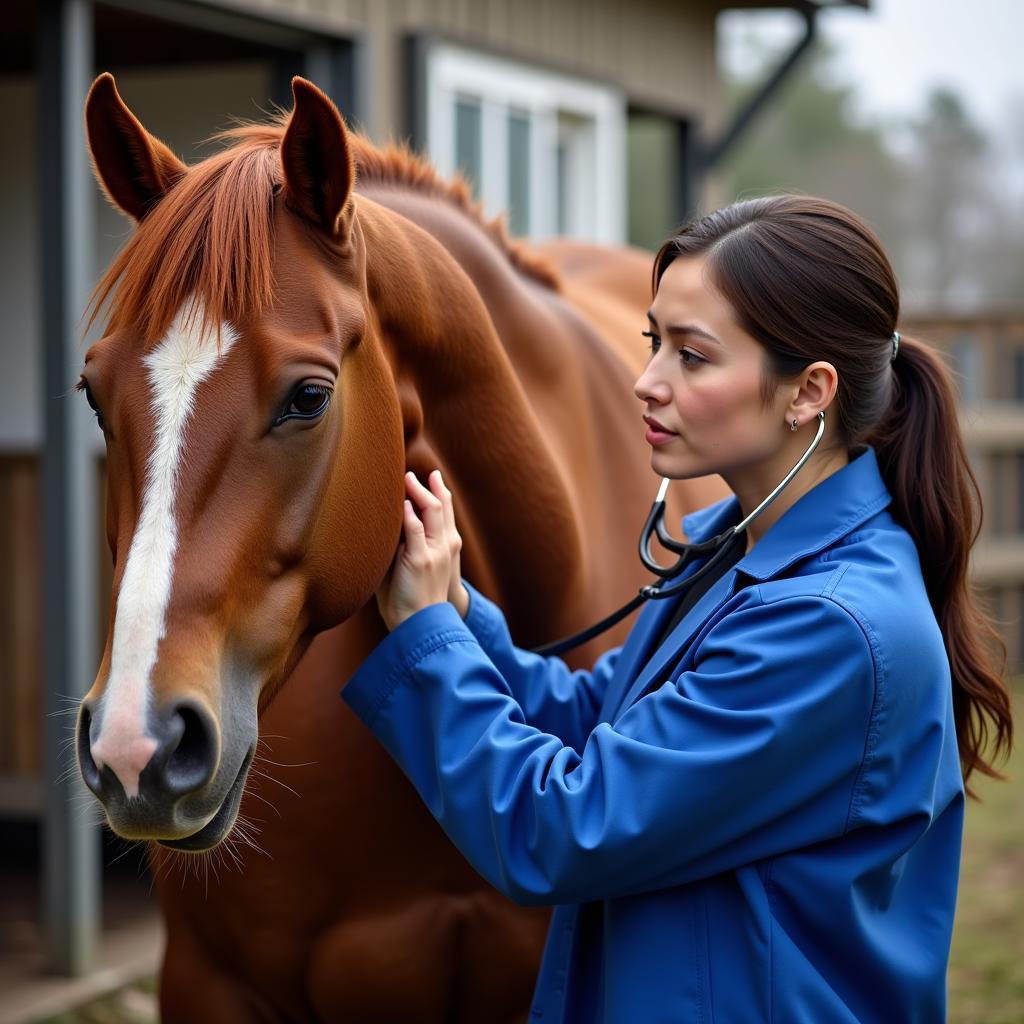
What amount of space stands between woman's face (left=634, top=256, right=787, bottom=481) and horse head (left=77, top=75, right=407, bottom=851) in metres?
0.35

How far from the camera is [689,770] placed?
1403mm

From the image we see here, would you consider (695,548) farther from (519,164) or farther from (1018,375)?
(1018,375)

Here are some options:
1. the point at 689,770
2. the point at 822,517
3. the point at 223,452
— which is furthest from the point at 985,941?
the point at 223,452

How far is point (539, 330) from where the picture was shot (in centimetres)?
231

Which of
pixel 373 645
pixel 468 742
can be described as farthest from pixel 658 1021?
pixel 373 645

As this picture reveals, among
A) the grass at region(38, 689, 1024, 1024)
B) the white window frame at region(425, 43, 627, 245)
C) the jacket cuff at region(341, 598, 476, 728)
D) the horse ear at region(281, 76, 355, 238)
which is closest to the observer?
the horse ear at region(281, 76, 355, 238)

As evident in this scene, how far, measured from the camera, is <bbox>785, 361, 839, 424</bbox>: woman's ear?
153cm

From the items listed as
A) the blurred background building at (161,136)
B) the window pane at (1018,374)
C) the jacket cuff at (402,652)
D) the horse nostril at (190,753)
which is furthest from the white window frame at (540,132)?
the window pane at (1018,374)

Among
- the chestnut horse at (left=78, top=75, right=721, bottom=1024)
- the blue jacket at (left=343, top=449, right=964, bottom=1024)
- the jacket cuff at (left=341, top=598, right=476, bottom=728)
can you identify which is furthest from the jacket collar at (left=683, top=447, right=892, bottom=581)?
the chestnut horse at (left=78, top=75, right=721, bottom=1024)

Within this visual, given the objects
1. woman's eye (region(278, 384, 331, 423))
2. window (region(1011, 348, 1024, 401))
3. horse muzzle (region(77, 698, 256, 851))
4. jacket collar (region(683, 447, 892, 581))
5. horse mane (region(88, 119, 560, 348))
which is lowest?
window (region(1011, 348, 1024, 401))

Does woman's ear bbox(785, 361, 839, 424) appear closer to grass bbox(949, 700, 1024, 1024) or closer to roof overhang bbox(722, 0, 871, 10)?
grass bbox(949, 700, 1024, 1024)

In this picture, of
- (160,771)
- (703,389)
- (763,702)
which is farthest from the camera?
(703,389)

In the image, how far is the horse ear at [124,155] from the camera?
63.5 inches

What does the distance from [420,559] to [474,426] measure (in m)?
0.34
